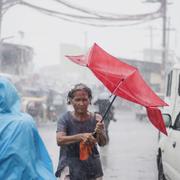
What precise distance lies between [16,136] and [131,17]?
20.8m

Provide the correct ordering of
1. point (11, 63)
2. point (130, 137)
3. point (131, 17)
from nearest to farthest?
point (130, 137) < point (131, 17) < point (11, 63)

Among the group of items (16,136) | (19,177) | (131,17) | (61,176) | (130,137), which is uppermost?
(131,17)

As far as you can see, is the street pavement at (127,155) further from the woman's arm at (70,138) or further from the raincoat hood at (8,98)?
the raincoat hood at (8,98)

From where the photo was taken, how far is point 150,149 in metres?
14.2

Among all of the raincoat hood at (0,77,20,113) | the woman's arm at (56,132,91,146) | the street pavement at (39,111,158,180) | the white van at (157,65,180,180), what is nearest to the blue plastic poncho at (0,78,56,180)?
the raincoat hood at (0,77,20,113)

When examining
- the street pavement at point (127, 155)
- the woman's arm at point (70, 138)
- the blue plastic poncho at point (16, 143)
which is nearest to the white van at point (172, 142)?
the street pavement at point (127, 155)

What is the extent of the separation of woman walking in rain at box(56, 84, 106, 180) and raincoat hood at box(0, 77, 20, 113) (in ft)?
3.73

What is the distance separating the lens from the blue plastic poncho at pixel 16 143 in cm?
310

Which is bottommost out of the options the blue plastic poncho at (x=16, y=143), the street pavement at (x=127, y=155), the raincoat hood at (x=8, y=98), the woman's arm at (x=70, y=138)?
the street pavement at (x=127, y=155)

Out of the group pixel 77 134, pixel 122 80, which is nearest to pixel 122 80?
pixel 122 80

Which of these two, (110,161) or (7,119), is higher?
(7,119)

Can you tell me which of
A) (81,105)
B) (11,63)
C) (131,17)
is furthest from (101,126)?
(11,63)

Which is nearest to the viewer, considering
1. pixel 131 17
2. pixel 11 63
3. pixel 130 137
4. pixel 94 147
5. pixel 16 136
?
pixel 16 136

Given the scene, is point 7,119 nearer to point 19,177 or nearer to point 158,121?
point 19,177
